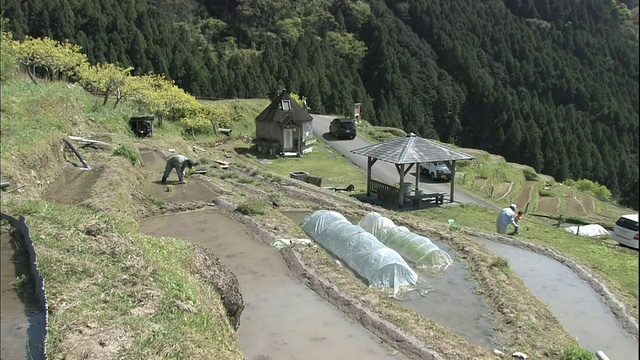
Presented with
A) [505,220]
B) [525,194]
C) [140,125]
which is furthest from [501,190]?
[140,125]

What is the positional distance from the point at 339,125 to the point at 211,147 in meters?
10.9

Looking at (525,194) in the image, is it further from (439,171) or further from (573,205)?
(439,171)

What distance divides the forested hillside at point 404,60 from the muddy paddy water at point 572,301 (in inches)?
Answer: 1558

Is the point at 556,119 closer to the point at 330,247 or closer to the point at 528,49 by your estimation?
the point at 528,49

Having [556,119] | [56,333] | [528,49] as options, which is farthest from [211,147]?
[528,49]

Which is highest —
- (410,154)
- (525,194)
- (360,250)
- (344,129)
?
(410,154)

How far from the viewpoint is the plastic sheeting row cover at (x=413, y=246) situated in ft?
47.9

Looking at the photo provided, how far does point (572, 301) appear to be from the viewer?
1305 cm

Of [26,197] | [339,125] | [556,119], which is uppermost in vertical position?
[26,197]

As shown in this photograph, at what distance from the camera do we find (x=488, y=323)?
11.4 m

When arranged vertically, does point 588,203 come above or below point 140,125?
below

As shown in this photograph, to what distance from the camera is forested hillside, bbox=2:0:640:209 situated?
5706cm

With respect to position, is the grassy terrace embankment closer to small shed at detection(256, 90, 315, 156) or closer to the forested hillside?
small shed at detection(256, 90, 315, 156)

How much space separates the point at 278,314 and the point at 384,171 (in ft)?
A: 74.2
